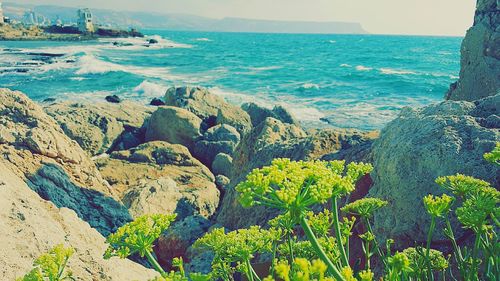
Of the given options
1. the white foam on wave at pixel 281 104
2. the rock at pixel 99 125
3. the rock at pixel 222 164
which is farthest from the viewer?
the white foam on wave at pixel 281 104

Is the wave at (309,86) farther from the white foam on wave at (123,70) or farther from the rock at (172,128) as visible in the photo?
the rock at (172,128)

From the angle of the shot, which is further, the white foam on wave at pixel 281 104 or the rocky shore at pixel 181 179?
the white foam on wave at pixel 281 104

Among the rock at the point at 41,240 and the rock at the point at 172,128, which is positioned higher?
the rock at the point at 41,240

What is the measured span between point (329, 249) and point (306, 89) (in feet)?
120

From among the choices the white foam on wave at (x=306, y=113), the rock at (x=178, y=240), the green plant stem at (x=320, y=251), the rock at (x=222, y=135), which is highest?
the green plant stem at (x=320, y=251)

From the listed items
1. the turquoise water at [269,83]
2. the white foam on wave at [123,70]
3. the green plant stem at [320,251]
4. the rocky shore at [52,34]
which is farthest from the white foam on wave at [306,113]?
the rocky shore at [52,34]

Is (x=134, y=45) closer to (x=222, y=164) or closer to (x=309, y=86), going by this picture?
(x=309, y=86)

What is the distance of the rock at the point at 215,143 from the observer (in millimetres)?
15130

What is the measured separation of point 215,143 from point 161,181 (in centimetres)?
620

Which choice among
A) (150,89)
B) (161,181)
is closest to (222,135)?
(161,181)

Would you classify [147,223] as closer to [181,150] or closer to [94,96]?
[181,150]

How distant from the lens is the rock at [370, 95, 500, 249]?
3.78 meters

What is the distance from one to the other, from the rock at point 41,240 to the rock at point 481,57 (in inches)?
327

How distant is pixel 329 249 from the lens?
7.11 feet
